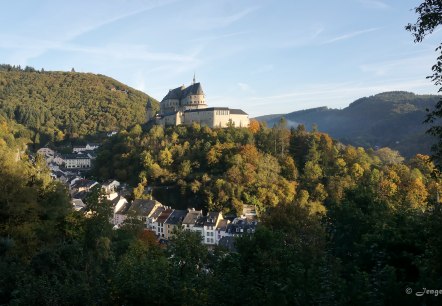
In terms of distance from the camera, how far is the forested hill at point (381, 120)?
102 meters

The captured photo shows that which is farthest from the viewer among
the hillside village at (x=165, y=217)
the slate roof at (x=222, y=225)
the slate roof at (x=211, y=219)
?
the slate roof at (x=211, y=219)

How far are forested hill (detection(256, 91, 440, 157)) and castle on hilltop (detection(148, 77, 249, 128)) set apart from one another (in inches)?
1524

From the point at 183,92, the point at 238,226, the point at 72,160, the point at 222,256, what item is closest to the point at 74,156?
the point at 72,160

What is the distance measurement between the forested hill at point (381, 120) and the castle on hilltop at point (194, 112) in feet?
127

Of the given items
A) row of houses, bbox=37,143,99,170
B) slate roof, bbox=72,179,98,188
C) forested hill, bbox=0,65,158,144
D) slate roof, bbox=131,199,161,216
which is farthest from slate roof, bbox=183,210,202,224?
forested hill, bbox=0,65,158,144

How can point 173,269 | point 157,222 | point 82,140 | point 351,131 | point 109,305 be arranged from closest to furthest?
point 109,305 < point 173,269 < point 157,222 < point 82,140 < point 351,131

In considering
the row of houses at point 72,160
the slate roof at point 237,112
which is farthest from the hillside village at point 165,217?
the row of houses at point 72,160

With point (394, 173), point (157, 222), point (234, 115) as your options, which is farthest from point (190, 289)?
point (234, 115)

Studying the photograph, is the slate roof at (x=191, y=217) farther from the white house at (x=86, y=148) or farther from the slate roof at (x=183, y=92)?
the white house at (x=86, y=148)

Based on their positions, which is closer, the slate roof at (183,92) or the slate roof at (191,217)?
the slate roof at (191,217)

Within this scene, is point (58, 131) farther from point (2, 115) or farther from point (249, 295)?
point (249, 295)

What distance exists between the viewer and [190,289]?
7301 mm

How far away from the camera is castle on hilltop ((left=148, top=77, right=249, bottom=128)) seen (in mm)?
59406

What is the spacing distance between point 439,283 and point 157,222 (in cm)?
3666
